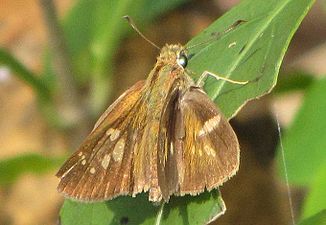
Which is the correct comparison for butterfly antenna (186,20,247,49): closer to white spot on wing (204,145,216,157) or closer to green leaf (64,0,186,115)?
white spot on wing (204,145,216,157)

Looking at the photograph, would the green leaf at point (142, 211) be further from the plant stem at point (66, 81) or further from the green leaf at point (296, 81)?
the green leaf at point (296, 81)

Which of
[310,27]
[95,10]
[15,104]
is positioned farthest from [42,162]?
[310,27]

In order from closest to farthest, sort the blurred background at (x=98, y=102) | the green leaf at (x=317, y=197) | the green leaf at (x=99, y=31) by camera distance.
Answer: the green leaf at (x=317, y=197) → the blurred background at (x=98, y=102) → the green leaf at (x=99, y=31)

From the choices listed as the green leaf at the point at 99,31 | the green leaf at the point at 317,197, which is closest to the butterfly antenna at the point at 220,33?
the green leaf at the point at 317,197

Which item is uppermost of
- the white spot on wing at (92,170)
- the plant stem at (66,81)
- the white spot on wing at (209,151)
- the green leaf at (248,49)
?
the plant stem at (66,81)

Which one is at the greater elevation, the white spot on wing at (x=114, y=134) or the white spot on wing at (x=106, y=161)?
the white spot on wing at (x=114, y=134)

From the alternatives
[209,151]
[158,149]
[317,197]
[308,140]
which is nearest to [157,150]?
[158,149]

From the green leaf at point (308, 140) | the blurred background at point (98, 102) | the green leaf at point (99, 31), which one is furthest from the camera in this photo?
the green leaf at point (99, 31)

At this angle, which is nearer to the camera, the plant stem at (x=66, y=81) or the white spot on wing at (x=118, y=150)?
the white spot on wing at (x=118, y=150)

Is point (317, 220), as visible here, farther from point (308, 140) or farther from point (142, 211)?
point (308, 140)

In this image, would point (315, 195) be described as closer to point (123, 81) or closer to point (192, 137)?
point (192, 137)
